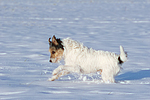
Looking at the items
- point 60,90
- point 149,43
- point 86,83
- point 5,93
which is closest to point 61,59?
point 86,83

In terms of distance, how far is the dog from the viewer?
5.66 meters

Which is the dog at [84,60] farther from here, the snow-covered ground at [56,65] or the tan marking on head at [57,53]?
the snow-covered ground at [56,65]

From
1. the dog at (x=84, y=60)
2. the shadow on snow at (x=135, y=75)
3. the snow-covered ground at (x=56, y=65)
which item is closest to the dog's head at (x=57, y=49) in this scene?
the dog at (x=84, y=60)

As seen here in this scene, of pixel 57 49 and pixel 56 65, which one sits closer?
pixel 57 49

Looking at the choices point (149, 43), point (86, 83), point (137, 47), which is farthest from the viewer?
point (149, 43)

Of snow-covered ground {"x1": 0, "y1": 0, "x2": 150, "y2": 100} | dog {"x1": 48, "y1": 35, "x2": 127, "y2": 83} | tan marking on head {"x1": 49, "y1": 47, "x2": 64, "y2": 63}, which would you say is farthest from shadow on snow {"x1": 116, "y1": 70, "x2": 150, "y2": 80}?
tan marking on head {"x1": 49, "y1": 47, "x2": 64, "y2": 63}

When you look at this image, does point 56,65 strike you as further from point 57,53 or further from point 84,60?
point 84,60

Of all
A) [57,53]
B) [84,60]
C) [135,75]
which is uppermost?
[57,53]

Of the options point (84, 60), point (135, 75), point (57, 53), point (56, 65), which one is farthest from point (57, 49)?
point (135, 75)

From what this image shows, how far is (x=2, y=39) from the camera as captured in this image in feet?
38.3

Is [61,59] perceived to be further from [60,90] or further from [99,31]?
[99,31]

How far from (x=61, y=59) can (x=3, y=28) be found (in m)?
9.69

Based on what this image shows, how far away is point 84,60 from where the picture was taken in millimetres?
5777

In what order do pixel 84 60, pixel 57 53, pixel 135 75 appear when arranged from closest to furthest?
pixel 84 60 → pixel 57 53 → pixel 135 75
